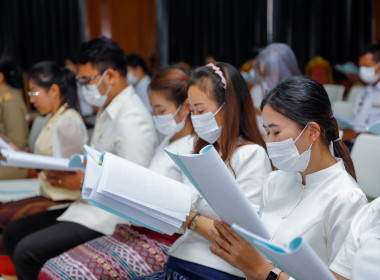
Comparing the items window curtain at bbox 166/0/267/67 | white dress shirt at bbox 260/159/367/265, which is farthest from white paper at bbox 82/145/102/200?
window curtain at bbox 166/0/267/67

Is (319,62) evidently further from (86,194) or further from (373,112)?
(86,194)

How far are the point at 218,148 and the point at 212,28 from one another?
7268mm

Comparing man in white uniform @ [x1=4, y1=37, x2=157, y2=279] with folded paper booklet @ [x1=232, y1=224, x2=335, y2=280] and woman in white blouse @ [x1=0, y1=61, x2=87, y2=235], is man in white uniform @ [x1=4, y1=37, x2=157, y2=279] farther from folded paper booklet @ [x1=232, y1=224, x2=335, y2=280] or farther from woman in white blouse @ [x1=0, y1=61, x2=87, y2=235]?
folded paper booklet @ [x1=232, y1=224, x2=335, y2=280]

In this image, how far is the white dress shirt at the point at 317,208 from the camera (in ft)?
4.23

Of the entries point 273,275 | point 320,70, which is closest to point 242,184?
point 273,275

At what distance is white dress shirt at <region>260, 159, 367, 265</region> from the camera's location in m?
1.29

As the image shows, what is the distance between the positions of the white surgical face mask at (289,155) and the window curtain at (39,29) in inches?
257

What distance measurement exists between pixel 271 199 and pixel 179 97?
787mm

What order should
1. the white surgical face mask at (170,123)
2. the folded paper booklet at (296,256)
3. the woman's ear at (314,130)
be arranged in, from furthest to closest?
the white surgical face mask at (170,123) < the woman's ear at (314,130) < the folded paper booklet at (296,256)

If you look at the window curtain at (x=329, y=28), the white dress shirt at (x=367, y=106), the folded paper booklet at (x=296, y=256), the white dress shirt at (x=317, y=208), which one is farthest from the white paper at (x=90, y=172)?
the window curtain at (x=329, y=28)

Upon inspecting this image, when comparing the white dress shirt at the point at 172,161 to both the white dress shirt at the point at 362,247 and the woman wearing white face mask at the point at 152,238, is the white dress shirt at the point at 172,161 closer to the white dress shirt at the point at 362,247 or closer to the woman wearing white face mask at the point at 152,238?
the woman wearing white face mask at the point at 152,238

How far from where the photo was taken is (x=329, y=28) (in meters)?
8.35

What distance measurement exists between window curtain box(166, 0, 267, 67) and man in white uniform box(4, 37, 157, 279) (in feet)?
21.0

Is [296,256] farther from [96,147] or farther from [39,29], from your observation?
[39,29]
